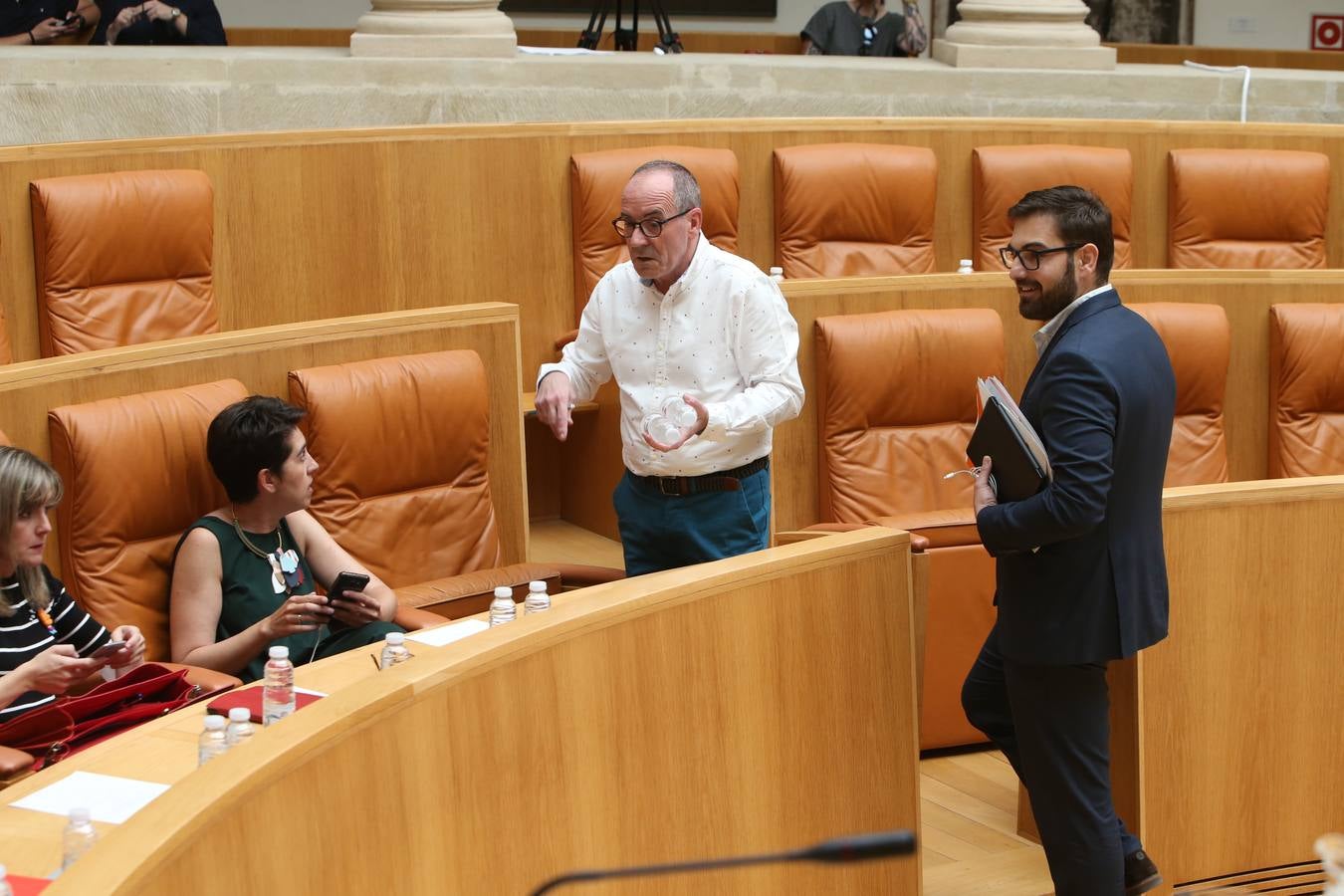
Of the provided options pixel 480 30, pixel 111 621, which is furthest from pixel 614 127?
pixel 111 621

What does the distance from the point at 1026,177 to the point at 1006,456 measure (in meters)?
2.65

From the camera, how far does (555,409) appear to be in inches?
122

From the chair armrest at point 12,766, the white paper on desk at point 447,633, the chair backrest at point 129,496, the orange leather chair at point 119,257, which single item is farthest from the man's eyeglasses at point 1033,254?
the orange leather chair at point 119,257

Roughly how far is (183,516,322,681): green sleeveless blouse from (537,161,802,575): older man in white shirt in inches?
22.7

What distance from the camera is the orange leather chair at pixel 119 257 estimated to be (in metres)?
3.86

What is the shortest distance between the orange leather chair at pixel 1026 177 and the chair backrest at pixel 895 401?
1.16 metres

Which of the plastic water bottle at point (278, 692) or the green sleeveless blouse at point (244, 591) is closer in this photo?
the plastic water bottle at point (278, 692)

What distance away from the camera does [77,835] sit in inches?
69.4

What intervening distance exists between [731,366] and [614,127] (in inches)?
70.8

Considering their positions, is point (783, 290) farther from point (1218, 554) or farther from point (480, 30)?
point (480, 30)

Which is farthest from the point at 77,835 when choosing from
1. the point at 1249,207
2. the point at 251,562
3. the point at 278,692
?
the point at 1249,207

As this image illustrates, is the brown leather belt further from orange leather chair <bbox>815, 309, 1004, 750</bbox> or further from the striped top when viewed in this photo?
the striped top

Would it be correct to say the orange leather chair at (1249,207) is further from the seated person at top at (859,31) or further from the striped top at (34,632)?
the striped top at (34,632)

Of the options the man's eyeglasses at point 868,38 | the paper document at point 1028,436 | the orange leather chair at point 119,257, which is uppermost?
the man's eyeglasses at point 868,38
